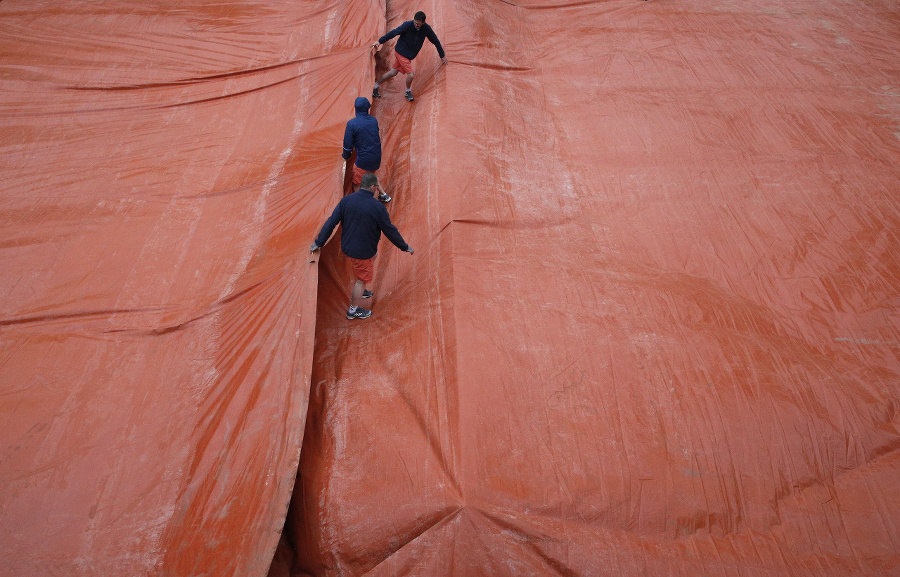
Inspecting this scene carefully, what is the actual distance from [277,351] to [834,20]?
248 inches

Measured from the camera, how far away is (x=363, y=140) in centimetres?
356

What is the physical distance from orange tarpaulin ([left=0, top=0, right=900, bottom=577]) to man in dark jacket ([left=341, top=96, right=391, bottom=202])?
0.62 feet

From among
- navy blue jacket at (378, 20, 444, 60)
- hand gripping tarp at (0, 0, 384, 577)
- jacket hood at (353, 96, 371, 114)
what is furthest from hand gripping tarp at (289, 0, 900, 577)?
Answer: jacket hood at (353, 96, 371, 114)

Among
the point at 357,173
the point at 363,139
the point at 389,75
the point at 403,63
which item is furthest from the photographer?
the point at 389,75

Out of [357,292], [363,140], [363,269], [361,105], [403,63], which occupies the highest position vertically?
[403,63]

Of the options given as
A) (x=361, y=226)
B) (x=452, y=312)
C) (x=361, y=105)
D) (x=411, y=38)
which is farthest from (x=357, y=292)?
(x=411, y=38)

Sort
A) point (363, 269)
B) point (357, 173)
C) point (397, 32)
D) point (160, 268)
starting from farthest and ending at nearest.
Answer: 1. point (397, 32)
2. point (357, 173)
3. point (160, 268)
4. point (363, 269)

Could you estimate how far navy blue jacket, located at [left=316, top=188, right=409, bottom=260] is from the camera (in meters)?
2.91

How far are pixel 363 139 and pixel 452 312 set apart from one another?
1.47 metres

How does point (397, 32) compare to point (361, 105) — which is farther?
point (397, 32)

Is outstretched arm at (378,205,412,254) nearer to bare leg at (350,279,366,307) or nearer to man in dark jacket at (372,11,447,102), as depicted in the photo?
bare leg at (350,279,366,307)

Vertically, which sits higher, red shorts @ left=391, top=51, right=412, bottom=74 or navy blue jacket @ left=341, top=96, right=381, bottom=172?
red shorts @ left=391, top=51, right=412, bottom=74

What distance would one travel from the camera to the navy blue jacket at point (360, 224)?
2908 mm

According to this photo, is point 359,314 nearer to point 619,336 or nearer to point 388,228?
point 388,228
